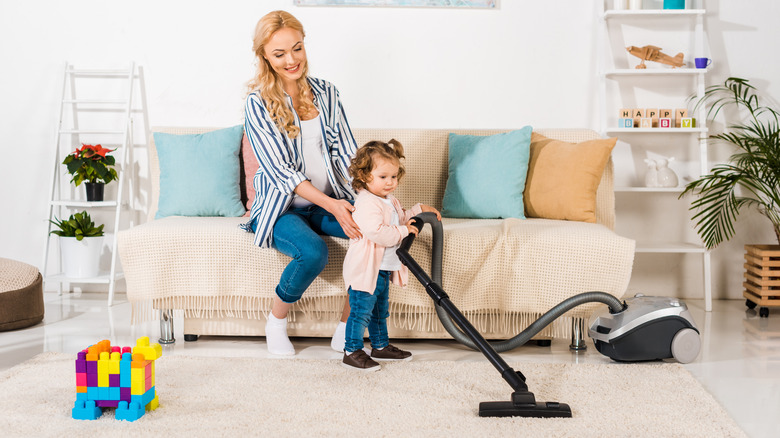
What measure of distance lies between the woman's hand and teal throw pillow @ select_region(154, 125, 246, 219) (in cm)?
75

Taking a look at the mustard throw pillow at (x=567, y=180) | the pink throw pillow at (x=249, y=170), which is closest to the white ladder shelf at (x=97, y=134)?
the pink throw pillow at (x=249, y=170)

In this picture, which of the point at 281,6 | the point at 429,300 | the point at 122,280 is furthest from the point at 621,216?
the point at 122,280

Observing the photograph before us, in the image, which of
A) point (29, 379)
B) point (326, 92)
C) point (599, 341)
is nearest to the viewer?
point (29, 379)

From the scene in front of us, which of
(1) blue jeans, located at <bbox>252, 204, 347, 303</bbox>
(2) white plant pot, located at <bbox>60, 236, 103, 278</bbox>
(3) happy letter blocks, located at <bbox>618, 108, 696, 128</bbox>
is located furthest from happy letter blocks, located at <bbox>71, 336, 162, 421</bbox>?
(3) happy letter blocks, located at <bbox>618, 108, 696, 128</bbox>

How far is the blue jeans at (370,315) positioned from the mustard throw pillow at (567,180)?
78 centimetres

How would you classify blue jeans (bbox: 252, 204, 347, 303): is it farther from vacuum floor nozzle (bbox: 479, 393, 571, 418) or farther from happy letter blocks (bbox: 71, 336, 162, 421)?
Answer: vacuum floor nozzle (bbox: 479, 393, 571, 418)

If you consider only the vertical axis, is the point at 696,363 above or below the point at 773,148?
below

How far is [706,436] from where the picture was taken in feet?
5.53

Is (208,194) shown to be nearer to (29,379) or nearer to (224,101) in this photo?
(224,101)

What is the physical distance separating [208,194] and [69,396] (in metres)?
1.09

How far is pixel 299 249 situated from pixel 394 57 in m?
1.49

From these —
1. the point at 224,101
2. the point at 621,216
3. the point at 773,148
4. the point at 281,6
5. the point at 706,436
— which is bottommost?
the point at 706,436

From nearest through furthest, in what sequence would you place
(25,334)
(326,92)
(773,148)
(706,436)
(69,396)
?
1. (706,436)
2. (69,396)
3. (326,92)
4. (25,334)
5. (773,148)

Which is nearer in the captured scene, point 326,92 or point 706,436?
point 706,436
